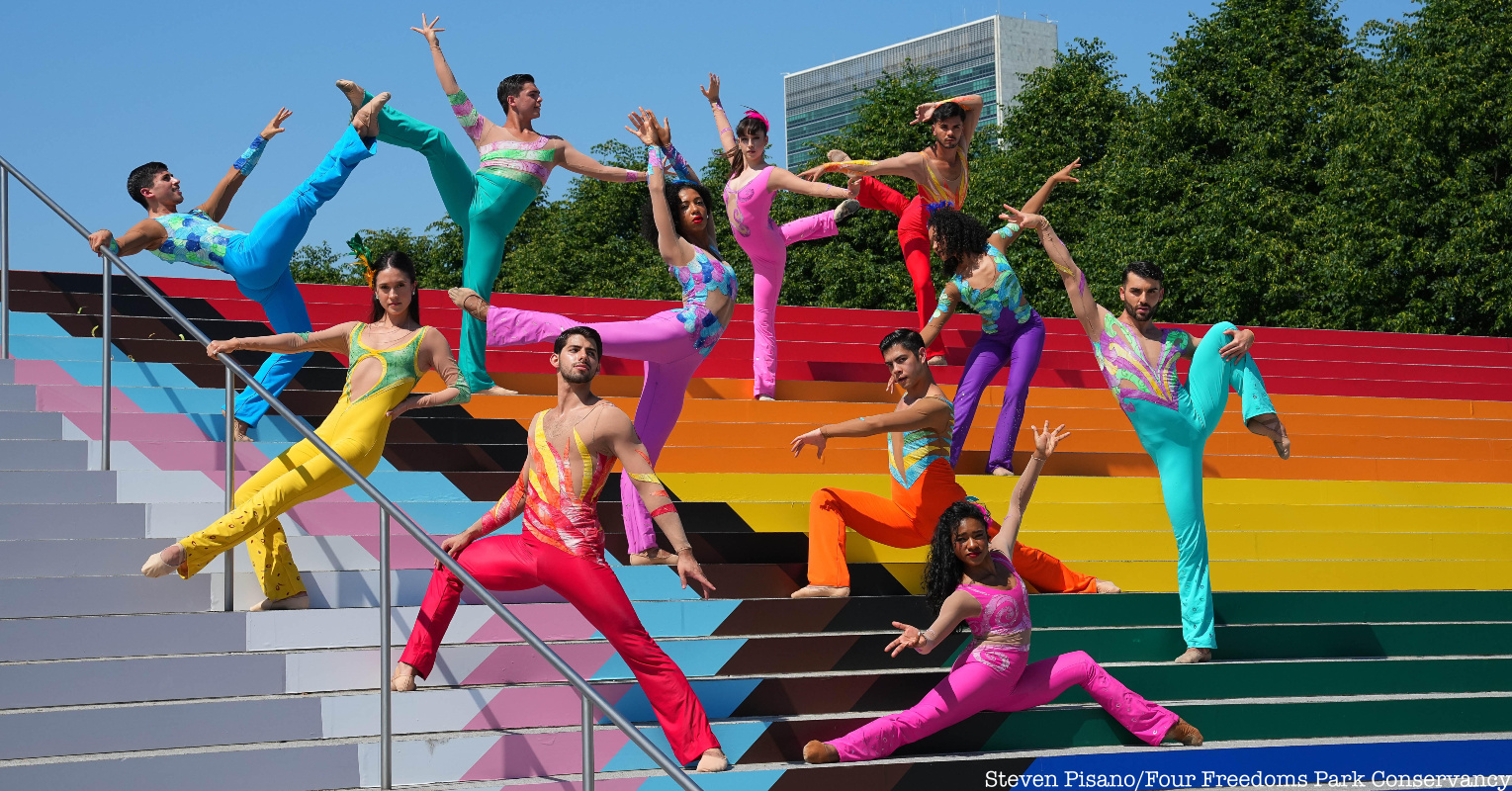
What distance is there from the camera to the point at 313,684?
496 centimetres

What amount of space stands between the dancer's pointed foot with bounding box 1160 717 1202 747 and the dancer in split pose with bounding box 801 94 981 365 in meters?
3.32

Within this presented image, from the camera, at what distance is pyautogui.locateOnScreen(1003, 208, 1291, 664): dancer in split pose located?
6.13 metres

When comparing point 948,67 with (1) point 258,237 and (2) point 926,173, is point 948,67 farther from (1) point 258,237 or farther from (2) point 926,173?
(1) point 258,237

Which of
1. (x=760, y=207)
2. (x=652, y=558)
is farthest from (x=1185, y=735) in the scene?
(x=760, y=207)

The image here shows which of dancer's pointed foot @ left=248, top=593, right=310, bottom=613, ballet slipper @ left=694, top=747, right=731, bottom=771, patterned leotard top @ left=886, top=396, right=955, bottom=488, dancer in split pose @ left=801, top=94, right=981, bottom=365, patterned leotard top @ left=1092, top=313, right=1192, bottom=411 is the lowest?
ballet slipper @ left=694, top=747, right=731, bottom=771

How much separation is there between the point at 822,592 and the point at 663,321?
155 centimetres

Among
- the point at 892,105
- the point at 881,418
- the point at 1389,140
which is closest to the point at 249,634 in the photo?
the point at 881,418

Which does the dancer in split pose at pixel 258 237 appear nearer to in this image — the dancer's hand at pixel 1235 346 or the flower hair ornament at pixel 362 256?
the flower hair ornament at pixel 362 256

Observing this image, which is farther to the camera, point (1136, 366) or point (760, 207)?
point (760, 207)

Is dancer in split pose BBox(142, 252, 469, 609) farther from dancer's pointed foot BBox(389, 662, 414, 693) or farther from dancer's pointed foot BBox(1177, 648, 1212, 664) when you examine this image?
dancer's pointed foot BBox(1177, 648, 1212, 664)

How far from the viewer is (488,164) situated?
305 inches

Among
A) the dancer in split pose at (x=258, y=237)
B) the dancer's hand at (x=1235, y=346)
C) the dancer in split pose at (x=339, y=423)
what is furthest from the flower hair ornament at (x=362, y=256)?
the dancer's hand at (x=1235, y=346)

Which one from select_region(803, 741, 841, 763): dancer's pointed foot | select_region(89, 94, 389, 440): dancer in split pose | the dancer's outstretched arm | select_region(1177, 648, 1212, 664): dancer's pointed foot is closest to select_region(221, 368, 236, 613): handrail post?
select_region(89, 94, 389, 440): dancer in split pose

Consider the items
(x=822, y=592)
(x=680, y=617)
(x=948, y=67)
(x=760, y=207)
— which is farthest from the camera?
(x=948, y=67)
